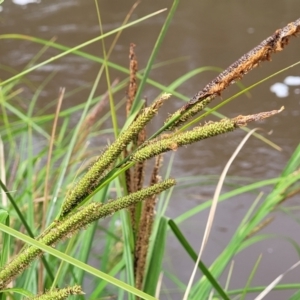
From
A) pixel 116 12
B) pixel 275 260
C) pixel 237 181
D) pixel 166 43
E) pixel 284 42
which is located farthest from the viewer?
pixel 116 12

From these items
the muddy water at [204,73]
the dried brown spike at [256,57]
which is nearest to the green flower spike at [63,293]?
the dried brown spike at [256,57]

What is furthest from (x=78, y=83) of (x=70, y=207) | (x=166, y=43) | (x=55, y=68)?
(x=70, y=207)

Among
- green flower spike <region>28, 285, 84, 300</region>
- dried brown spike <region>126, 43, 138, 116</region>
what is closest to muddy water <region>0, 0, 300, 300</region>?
dried brown spike <region>126, 43, 138, 116</region>

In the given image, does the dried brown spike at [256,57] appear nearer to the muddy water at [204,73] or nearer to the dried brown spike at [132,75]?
the dried brown spike at [132,75]

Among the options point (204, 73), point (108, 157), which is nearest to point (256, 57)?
point (108, 157)

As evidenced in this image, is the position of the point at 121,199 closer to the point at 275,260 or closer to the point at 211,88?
the point at 211,88

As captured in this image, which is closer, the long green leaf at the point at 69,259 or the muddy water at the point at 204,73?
the long green leaf at the point at 69,259

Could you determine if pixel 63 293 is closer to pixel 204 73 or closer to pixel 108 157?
pixel 108 157

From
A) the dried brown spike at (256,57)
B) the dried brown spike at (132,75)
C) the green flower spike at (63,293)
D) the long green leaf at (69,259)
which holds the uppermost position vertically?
the dried brown spike at (132,75)
